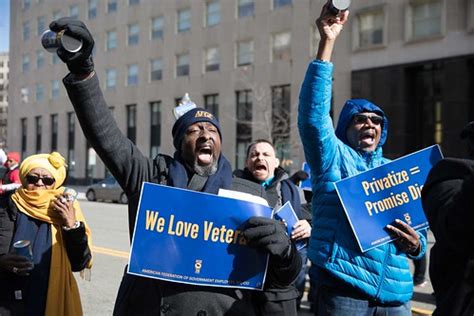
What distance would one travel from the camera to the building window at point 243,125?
111 feet

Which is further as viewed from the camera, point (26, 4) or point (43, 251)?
point (26, 4)

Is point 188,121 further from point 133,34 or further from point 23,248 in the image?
point 133,34

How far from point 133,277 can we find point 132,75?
40.8 meters

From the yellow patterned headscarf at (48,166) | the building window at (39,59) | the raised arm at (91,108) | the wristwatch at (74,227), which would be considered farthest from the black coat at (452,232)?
the building window at (39,59)

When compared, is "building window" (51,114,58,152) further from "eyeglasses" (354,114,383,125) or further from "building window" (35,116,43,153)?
"eyeglasses" (354,114,383,125)

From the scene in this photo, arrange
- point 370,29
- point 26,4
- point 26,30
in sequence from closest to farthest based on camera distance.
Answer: point 370,29
point 26,30
point 26,4

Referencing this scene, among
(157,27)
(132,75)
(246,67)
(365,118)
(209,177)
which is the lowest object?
(209,177)

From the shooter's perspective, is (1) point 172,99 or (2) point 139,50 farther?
(2) point 139,50

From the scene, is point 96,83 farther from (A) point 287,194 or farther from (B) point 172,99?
(B) point 172,99

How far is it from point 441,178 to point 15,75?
59874 millimetres

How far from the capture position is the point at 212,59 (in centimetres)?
3581

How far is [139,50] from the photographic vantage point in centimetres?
4156

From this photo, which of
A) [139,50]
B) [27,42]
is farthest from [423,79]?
[27,42]

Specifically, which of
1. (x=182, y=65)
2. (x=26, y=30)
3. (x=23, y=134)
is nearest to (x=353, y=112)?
(x=182, y=65)
